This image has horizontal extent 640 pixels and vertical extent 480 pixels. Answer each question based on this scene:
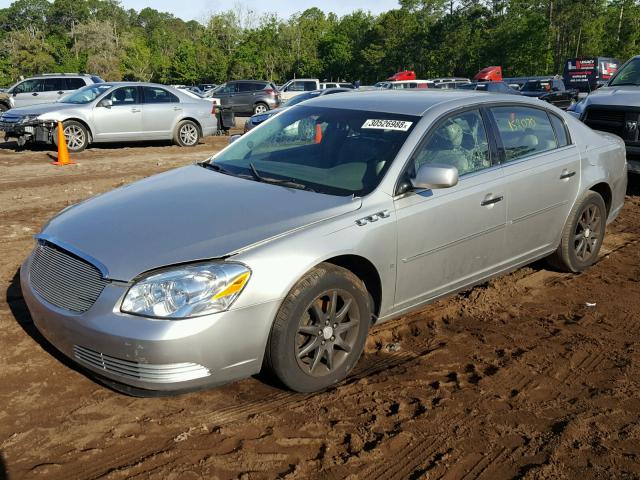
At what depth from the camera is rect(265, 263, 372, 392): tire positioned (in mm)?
3312

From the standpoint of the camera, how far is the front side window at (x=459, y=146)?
4242 millimetres

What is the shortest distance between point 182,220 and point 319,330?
99 cm

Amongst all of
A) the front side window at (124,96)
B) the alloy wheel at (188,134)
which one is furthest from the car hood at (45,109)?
the alloy wheel at (188,134)

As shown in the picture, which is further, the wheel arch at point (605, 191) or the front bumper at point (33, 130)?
the front bumper at point (33, 130)

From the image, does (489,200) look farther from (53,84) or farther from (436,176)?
(53,84)

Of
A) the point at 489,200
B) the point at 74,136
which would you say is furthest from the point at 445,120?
the point at 74,136

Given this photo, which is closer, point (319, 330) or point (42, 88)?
point (319, 330)

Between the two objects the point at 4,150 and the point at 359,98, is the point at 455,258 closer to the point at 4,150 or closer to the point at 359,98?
the point at 359,98

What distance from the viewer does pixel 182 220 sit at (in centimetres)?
359

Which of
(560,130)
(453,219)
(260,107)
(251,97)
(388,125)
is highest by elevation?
(388,125)

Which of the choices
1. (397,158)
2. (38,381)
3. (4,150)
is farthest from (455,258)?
(4,150)

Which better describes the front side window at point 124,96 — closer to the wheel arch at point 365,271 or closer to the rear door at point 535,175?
the rear door at point 535,175

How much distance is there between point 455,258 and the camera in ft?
14.1

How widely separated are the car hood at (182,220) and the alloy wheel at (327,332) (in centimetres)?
46
